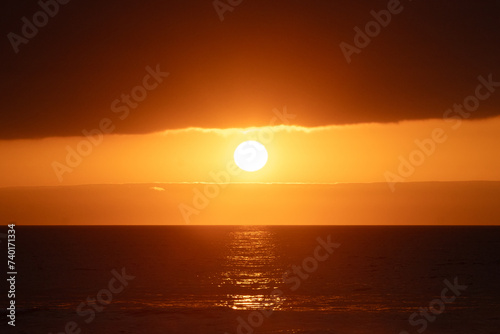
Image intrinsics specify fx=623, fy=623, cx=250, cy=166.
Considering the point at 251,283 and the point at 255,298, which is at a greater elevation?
the point at 251,283

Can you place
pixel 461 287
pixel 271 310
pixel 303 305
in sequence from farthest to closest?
pixel 461 287
pixel 303 305
pixel 271 310

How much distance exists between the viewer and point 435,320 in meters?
44.2

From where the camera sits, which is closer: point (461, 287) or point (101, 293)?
point (101, 293)

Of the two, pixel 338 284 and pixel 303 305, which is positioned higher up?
pixel 338 284

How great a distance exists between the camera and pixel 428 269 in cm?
9194

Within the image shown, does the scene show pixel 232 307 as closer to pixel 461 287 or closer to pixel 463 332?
pixel 463 332

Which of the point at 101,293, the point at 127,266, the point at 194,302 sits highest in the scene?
the point at 127,266

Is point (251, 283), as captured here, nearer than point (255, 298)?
No

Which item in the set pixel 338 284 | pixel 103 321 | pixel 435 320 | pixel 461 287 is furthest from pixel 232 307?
pixel 461 287

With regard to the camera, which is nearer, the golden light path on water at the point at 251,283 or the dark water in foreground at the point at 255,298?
the dark water in foreground at the point at 255,298

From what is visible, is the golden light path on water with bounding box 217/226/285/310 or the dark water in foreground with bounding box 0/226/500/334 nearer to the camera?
the dark water in foreground with bounding box 0/226/500/334

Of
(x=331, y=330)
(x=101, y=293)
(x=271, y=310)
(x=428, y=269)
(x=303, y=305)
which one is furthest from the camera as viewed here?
(x=428, y=269)

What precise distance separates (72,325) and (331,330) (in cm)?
1689

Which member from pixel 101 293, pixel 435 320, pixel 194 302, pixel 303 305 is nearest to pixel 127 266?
pixel 101 293
